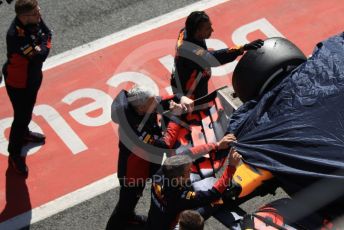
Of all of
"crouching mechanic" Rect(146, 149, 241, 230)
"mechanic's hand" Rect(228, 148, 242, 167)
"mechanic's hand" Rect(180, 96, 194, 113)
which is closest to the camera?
"crouching mechanic" Rect(146, 149, 241, 230)

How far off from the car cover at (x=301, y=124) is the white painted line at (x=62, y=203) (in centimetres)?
207

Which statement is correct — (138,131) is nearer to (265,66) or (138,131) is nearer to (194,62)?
(194,62)

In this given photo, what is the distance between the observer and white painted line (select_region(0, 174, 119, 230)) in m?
6.82

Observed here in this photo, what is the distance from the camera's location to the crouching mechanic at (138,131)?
5492 millimetres

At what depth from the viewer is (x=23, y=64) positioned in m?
6.70

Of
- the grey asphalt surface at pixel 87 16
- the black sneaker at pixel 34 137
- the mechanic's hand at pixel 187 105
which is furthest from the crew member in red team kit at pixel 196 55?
the grey asphalt surface at pixel 87 16

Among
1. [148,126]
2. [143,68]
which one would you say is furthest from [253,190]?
[143,68]

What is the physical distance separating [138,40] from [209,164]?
3814mm

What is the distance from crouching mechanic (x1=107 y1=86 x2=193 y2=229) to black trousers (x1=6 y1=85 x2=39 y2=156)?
168 cm

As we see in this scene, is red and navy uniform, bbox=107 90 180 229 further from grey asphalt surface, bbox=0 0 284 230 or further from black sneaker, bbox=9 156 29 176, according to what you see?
grey asphalt surface, bbox=0 0 284 230

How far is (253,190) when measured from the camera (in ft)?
17.6

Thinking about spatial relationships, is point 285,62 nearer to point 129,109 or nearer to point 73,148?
point 129,109

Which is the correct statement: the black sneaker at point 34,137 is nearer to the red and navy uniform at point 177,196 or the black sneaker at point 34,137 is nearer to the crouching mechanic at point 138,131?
the crouching mechanic at point 138,131

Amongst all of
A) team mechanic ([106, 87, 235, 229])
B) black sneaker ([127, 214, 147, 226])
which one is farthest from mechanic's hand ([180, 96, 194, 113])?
black sneaker ([127, 214, 147, 226])
